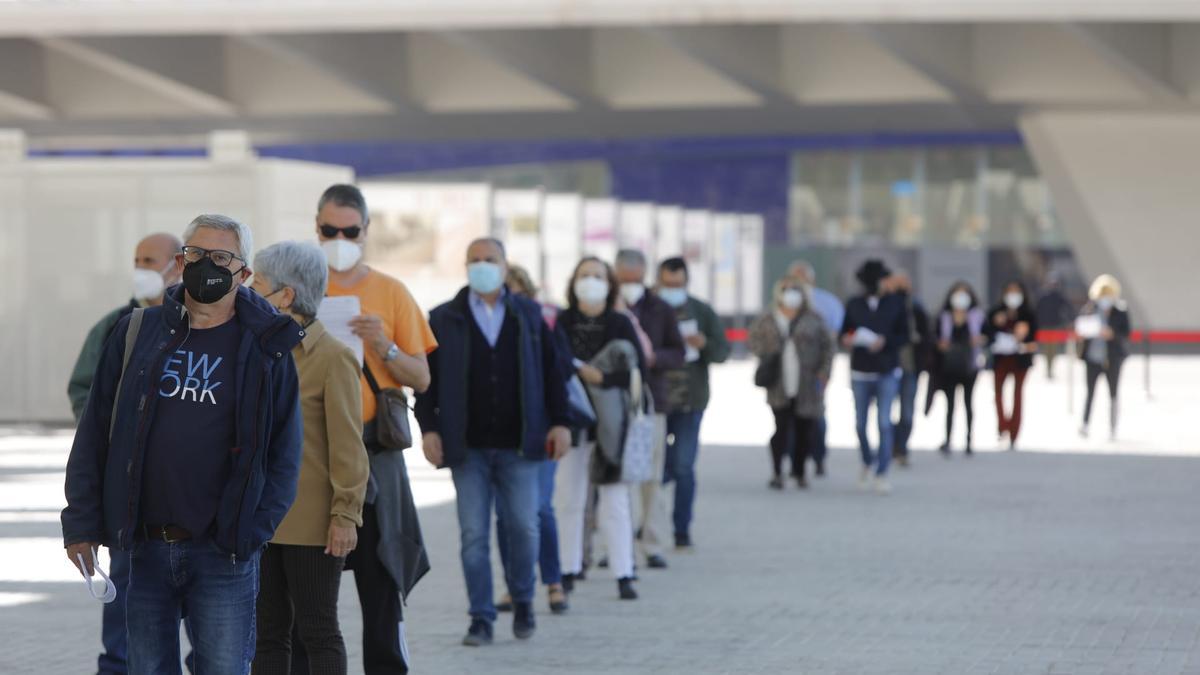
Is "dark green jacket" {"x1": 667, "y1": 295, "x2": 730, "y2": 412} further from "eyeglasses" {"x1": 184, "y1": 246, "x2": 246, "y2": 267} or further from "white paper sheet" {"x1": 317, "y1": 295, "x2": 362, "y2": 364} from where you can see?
"eyeglasses" {"x1": 184, "y1": 246, "x2": 246, "y2": 267}

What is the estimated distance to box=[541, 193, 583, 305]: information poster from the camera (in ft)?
98.7

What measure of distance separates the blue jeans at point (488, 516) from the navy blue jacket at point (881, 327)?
7816 millimetres

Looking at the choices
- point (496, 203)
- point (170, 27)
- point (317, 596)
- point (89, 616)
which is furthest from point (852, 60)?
point (317, 596)

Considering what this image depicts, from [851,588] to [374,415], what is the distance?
421cm

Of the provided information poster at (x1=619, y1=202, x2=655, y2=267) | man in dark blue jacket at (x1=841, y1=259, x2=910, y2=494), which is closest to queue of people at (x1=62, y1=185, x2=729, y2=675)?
man in dark blue jacket at (x1=841, y1=259, x2=910, y2=494)

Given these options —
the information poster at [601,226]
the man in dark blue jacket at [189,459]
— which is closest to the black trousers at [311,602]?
the man in dark blue jacket at [189,459]

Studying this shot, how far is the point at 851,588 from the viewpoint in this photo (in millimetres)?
10945

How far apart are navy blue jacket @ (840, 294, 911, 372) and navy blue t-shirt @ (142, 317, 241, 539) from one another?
38.9 feet

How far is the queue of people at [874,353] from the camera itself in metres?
16.5

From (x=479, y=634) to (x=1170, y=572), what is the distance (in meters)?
4.50

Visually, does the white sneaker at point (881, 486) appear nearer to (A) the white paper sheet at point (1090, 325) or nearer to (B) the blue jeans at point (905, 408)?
(B) the blue jeans at point (905, 408)

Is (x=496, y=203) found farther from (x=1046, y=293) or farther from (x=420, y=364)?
(x=420, y=364)

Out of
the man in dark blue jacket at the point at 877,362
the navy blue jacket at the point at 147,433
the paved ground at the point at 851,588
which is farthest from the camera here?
the man in dark blue jacket at the point at 877,362

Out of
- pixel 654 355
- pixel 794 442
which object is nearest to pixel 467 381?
pixel 654 355
